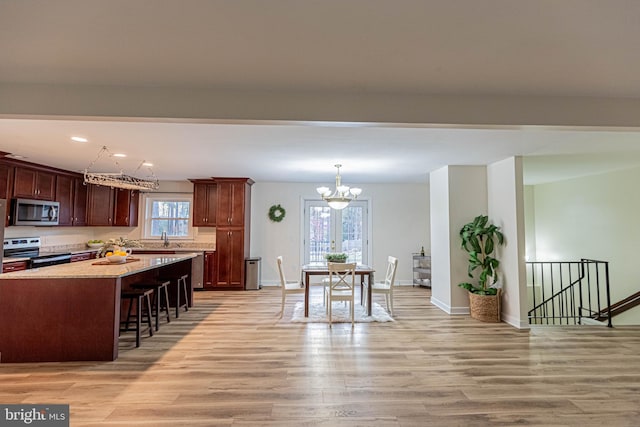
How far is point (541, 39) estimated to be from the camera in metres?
1.62

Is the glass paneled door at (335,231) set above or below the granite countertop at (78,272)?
above

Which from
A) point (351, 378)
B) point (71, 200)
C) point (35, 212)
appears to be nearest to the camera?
point (351, 378)

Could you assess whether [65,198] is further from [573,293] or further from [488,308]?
[573,293]

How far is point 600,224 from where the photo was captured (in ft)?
18.5

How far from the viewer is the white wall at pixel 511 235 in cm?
422

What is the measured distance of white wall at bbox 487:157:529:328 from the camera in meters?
4.22

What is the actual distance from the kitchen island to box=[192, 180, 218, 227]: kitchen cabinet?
3678 millimetres

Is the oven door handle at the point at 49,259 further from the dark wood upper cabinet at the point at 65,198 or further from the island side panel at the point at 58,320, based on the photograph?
the island side panel at the point at 58,320

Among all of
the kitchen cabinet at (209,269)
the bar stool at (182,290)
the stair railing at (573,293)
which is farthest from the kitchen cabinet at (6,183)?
the stair railing at (573,293)

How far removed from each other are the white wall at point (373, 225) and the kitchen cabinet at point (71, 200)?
326 centimetres

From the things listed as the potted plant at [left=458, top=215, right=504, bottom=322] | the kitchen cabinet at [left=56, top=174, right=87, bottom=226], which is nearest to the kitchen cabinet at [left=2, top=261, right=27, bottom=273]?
the kitchen cabinet at [left=56, top=174, right=87, bottom=226]

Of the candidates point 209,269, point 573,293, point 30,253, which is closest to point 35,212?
point 30,253

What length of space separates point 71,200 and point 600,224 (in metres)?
9.65

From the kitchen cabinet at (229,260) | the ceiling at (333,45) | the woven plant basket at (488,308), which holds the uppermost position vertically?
the ceiling at (333,45)
